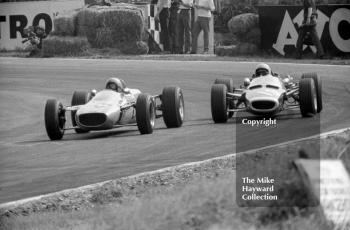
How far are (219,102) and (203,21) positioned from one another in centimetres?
725

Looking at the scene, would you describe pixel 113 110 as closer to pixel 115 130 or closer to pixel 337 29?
pixel 115 130

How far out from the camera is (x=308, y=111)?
13117 millimetres

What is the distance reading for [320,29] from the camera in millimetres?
19016

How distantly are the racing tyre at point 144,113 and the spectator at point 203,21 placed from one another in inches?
296

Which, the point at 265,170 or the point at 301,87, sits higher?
the point at 265,170

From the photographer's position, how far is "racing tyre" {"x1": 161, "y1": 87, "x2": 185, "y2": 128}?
12.9 m

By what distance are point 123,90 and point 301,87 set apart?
2.17 m

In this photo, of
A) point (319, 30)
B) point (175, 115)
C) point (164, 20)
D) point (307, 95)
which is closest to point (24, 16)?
point (164, 20)

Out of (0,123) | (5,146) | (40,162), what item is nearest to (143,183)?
(40,162)

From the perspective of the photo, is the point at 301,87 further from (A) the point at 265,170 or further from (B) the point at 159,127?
(A) the point at 265,170

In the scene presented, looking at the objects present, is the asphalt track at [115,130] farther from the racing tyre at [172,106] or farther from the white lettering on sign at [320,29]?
the white lettering on sign at [320,29]

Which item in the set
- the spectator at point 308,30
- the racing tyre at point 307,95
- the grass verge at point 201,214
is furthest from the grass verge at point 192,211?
the spectator at point 308,30

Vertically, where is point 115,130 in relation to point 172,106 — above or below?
below

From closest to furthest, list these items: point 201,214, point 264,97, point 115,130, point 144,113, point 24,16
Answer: point 201,214 < point 144,113 < point 264,97 < point 115,130 < point 24,16
